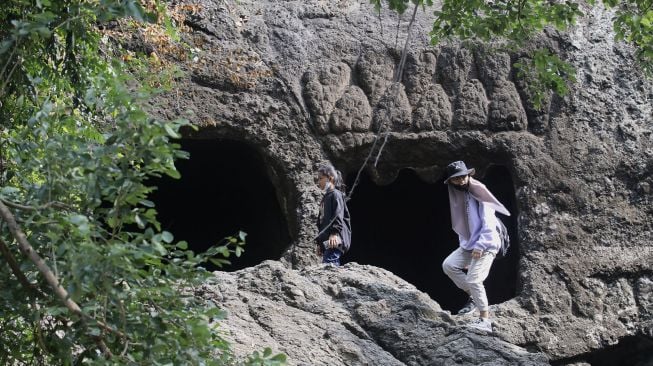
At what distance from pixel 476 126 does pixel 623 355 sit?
7.51ft

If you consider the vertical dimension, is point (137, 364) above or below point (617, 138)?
below

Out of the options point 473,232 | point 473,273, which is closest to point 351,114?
point 473,232

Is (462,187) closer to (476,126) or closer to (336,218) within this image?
(336,218)

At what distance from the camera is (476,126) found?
10539 mm

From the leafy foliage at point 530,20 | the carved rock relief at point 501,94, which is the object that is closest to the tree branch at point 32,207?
the leafy foliage at point 530,20

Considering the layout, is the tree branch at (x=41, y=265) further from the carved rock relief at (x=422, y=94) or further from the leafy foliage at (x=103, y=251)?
the carved rock relief at (x=422, y=94)

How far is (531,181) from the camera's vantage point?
1044 centimetres

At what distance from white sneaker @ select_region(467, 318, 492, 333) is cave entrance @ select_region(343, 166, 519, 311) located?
4.92 metres

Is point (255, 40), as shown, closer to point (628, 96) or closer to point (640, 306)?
point (628, 96)

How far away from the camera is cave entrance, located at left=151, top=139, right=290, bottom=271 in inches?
461

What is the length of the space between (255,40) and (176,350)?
635cm

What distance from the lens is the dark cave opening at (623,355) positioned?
10203 millimetres

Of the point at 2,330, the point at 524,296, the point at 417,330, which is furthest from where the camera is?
the point at 524,296

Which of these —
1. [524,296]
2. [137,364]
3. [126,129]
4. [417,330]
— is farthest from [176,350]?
[524,296]
